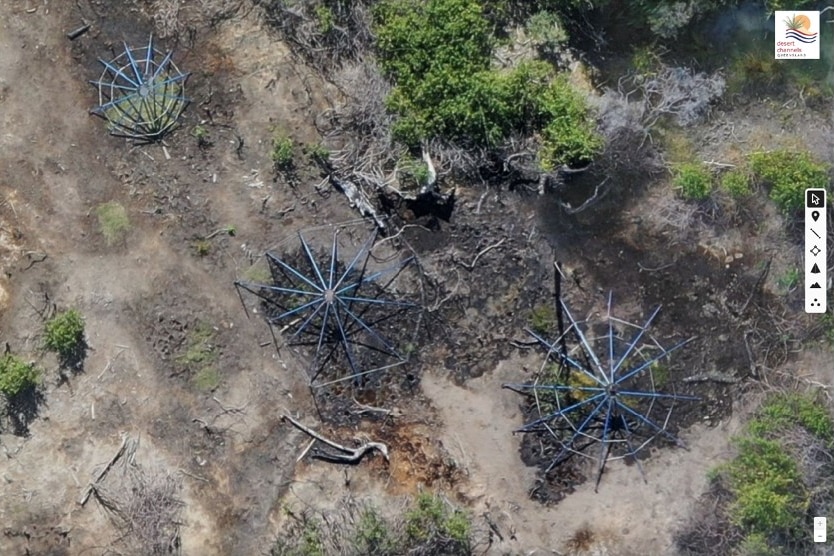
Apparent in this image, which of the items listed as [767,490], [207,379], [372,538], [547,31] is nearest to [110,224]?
[207,379]

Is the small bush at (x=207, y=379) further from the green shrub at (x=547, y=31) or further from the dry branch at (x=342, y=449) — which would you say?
the green shrub at (x=547, y=31)

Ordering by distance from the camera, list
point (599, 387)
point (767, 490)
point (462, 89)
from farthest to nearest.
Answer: point (599, 387)
point (767, 490)
point (462, 89)

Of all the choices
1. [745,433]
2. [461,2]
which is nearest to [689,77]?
[461,2]

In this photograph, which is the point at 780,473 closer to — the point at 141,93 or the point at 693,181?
the point at 693,181

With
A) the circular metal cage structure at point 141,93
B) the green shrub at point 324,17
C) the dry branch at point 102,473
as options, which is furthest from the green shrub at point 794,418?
the circular metal cage structure at point 141,93

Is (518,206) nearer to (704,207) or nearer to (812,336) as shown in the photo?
(704,207)
